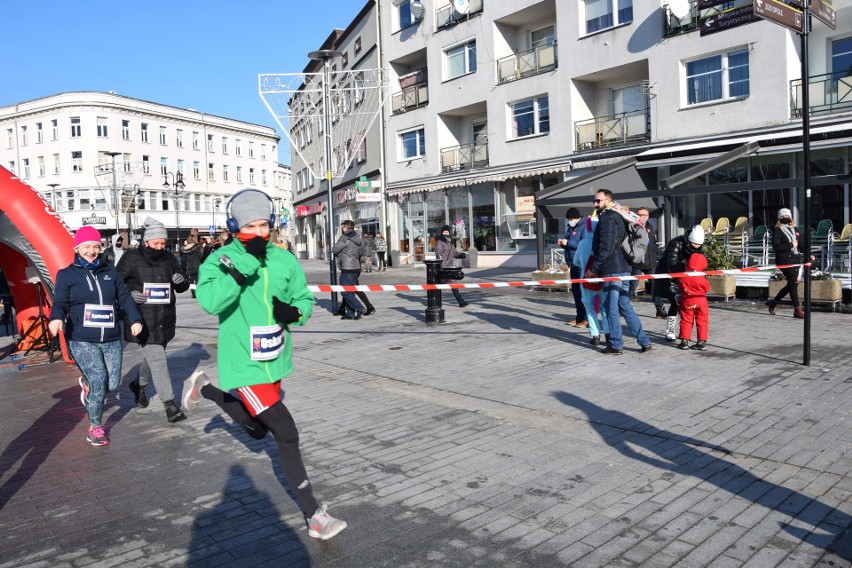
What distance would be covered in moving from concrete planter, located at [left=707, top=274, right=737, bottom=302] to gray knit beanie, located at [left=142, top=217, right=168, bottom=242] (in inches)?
398

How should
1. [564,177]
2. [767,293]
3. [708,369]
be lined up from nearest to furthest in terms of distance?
[708,369], [767,293], [564,177]

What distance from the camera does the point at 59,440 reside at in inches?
229

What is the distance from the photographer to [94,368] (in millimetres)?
5574

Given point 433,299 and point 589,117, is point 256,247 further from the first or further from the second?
point 589,117

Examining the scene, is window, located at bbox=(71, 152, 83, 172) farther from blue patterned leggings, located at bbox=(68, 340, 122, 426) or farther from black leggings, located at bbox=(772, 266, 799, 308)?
blue patterned leggings, located at bbox=(68, 340, 122, 426)

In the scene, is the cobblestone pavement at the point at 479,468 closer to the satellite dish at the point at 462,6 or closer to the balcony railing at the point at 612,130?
the balcony railing at the point at 612,130

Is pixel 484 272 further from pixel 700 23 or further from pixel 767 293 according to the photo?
pixel 767 293

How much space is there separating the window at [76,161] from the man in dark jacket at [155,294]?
188 ft

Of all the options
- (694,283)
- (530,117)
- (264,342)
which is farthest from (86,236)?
(530,117)

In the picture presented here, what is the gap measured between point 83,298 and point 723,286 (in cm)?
1105

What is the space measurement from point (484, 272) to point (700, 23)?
1016cm

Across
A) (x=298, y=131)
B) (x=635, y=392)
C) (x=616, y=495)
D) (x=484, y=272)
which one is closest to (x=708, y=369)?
(x=635, y=392)

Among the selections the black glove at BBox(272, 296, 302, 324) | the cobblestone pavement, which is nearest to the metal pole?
the cobblestone pavement

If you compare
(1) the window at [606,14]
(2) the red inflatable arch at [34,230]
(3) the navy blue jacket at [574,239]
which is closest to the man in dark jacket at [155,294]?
(2) the red inflatable arch at [34,230]
